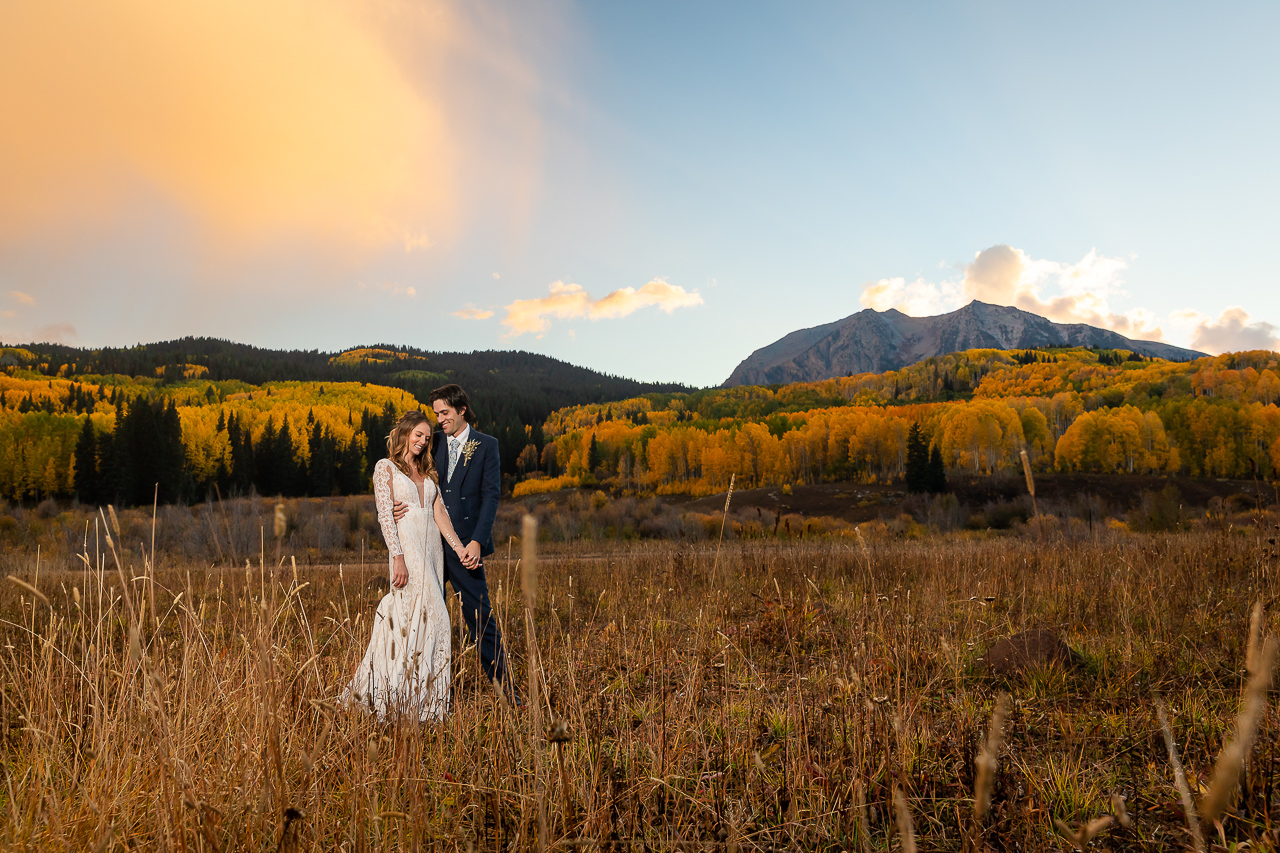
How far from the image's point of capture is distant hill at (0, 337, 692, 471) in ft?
404

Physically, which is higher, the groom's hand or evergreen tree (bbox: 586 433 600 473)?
the groom's hand

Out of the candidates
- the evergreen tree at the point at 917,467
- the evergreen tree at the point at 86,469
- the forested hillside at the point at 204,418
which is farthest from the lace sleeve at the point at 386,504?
the evergreen tree at the point at 86,469

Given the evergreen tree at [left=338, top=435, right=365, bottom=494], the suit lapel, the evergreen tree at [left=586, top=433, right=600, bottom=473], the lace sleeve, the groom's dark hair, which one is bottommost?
the evergreen tree at [left=338, top=435, right=365, bottom=494]

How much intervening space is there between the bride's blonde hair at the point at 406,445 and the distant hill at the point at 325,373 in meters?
87.4

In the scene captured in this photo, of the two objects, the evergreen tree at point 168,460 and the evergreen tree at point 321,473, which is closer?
the evergreen tree at point 168,460

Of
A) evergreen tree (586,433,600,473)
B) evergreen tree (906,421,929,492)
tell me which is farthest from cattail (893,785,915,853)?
evergreen tree (586,433,600,473)

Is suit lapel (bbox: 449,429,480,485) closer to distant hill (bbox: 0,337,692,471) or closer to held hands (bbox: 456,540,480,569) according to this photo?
held hands (bbox: 456,540,480,569)

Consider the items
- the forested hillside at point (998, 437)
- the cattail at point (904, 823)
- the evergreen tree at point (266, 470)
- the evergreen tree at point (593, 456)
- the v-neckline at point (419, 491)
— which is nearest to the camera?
the cattail at point (904, 823)

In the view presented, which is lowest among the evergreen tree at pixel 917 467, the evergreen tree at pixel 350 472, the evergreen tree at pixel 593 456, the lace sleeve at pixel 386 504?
the evergreen tree at pixel 350 472

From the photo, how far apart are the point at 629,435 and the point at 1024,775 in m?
91.7

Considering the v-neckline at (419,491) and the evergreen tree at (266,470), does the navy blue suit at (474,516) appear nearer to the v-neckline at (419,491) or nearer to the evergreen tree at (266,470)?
the v-neckline at (419,491)

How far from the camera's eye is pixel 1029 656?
15.3 feet

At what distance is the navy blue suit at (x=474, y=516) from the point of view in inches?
174

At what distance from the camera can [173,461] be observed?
60.2m
